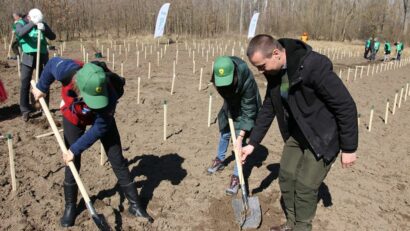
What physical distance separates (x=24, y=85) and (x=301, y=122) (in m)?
4.79

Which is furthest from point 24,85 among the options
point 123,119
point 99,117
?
point 99,117

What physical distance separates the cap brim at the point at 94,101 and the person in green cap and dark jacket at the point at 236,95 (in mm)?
1099

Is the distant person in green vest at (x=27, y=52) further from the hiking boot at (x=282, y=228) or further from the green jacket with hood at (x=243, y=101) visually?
the hiking boot at (x=282, y=228)

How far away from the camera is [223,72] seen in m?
3.19

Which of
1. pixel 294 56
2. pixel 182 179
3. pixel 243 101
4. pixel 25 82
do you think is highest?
pixel 294 56

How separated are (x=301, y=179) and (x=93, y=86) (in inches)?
65.9

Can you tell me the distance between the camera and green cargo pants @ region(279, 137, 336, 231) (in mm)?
2709

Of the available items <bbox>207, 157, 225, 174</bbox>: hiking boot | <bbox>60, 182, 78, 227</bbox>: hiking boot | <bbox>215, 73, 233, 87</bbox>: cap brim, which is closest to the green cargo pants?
<bbox>215, 73, 233, 87</bbox>: cap brim

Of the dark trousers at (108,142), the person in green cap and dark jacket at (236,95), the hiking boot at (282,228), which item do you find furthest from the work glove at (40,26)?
the hiking boot at (282,228)

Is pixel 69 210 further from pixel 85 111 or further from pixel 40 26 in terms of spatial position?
pixel 40 26

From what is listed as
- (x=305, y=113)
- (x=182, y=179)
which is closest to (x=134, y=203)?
(x=182, y=179)

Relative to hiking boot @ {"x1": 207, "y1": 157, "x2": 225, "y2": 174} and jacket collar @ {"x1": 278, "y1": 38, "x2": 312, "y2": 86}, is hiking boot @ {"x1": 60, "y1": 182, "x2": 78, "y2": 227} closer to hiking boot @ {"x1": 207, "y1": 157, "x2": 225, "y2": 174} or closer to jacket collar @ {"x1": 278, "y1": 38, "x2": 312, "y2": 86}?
hiking boot @ {"x1": 207, "y1": 157, "x2": 225, "y2": 174}

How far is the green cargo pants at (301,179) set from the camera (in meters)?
2.71

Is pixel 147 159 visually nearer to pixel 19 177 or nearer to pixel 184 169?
A: pixel 184 169
